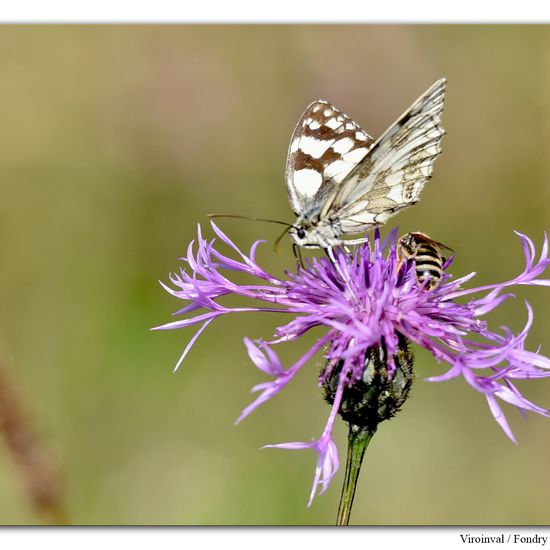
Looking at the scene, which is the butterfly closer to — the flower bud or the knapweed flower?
the knapweed flower

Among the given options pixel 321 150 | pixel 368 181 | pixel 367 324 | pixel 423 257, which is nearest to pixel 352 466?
pixel 367 324

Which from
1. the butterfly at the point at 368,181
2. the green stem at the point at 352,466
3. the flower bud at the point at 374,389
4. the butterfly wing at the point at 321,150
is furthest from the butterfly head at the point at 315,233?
the green stem at the point at 352,466

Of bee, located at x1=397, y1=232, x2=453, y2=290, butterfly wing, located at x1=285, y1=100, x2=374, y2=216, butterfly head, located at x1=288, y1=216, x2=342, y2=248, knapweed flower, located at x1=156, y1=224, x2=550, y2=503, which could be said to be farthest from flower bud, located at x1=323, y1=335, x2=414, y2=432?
butterfly wing, located at x1=285, y1=100, x2=374, y2=216

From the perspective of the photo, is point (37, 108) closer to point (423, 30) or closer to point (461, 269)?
point (423, 30)

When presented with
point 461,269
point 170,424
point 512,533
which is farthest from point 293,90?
point 512,533

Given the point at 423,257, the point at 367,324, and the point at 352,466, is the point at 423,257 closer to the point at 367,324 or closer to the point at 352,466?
A: the point at 367,324

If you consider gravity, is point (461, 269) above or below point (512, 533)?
above
